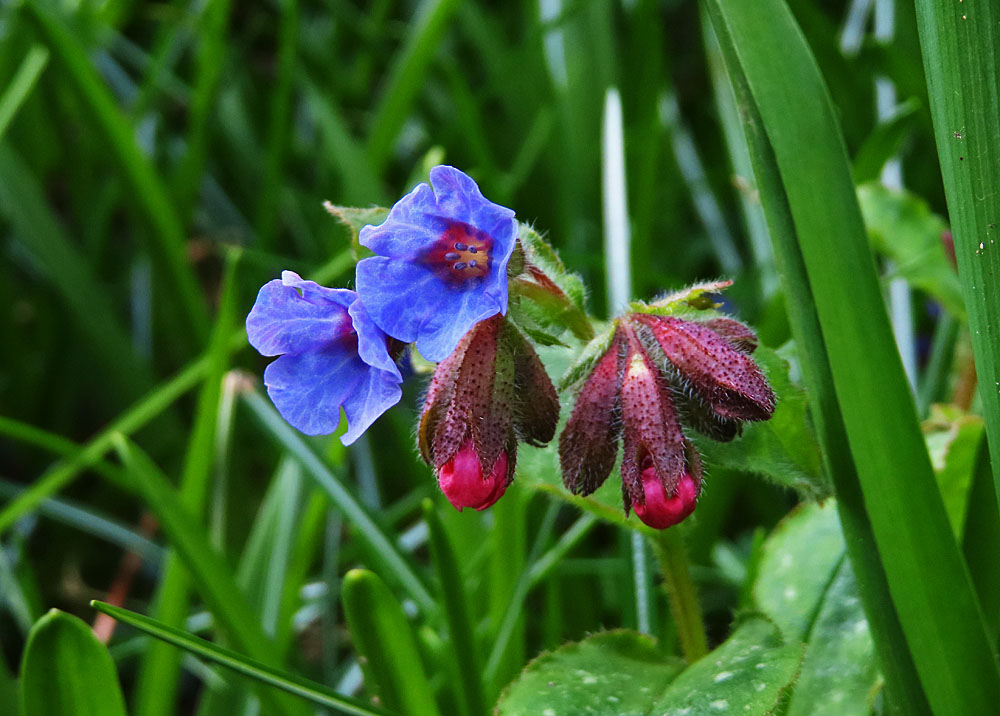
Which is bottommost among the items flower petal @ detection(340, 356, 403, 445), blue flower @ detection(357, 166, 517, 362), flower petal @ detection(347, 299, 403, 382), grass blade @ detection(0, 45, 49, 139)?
flower petal @ detection(340, 356, 403, 445)

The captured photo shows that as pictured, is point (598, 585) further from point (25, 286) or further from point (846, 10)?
point (846, 10)

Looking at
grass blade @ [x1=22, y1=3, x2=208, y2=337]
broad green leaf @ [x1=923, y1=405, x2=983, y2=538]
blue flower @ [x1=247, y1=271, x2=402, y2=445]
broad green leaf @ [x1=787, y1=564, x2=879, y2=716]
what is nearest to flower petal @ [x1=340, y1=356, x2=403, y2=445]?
blue flower @ [x1=247, y1=271, x2=402, y2=445]

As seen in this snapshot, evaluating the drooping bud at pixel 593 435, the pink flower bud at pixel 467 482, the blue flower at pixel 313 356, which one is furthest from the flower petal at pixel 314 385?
the drooping bud at pixel 593 435

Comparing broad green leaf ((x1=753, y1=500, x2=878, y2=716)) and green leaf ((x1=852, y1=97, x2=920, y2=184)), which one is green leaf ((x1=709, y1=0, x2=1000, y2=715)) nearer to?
broad green leaf ((x1=753, y1=500, x2=878, y2=716))

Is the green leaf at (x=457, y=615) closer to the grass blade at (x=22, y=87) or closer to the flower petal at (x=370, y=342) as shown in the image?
the flower petal at (x=370, y=342)

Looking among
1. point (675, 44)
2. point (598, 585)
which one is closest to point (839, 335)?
point (598, 585)

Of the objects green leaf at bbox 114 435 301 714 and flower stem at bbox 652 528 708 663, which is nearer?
flower stem at bbox 652 528 708 663

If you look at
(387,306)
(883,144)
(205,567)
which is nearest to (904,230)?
(883,144)

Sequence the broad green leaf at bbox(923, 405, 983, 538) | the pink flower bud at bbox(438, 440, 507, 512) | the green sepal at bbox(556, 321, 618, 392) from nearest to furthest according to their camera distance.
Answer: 1. the pink flower bud at bbox(438, 440, 507, 512)
2. the green sepal at bbox(556, 321, 618, 392)
3. the broad green leaf at bbox(923, 405, 983, 538)
